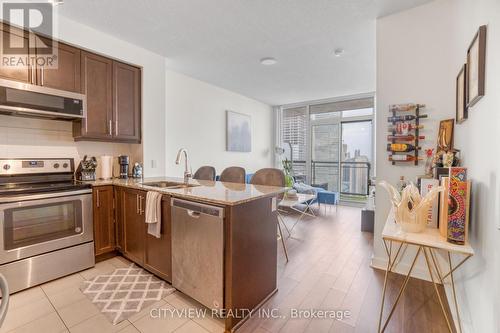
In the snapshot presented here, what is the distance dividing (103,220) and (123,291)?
88cm

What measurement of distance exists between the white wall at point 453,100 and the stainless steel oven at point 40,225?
3.04m

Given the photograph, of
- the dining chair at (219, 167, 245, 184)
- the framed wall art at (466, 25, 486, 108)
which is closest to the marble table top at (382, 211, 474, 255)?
the framed wall art at (466, 25, 486, 108)

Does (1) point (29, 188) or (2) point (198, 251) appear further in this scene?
(1) point (29, 188)

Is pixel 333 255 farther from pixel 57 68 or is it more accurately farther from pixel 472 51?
pixel 57 68

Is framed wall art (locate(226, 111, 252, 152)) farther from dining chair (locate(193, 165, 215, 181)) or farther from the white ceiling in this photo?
dining chair (locate(193, 165, 215, 181))

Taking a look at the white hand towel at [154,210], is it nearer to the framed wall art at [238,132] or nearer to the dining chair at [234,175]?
the dining chair at [234,175]

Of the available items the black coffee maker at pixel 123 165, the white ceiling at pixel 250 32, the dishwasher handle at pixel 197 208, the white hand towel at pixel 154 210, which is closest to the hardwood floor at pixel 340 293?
the dishwasher handle at pixel 197 208

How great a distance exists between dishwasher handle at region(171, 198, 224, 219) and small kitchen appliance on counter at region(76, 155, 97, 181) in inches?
61.3

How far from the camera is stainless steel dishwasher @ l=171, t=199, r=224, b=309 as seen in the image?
1567 millimetres

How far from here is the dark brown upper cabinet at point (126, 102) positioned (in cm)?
291

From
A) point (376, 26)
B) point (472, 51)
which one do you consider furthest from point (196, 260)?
point (376, 26)

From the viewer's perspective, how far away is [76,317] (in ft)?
5.60

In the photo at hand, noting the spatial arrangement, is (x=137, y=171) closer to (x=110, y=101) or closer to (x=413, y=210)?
(x=110, y=101)

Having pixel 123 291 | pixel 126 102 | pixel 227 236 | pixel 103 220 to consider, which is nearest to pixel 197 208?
pixel 227 236
